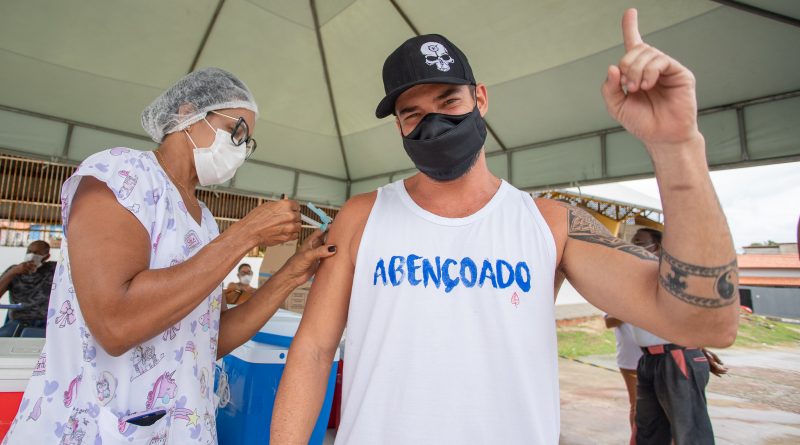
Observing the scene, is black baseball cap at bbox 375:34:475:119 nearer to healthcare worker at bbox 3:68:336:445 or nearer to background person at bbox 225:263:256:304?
healthcare worker at bbox 3:68:336:445

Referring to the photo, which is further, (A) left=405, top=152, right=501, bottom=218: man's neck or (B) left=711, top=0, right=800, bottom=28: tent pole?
(B) left=711, top=0, right=800, bottom=28: tent pole

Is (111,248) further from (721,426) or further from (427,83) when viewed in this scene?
(721,426)

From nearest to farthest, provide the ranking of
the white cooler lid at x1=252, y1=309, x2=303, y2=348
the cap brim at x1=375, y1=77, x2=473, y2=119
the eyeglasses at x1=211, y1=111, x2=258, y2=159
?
the cap brim at x1=375, y1=77, x2=473, y2=119 < the eyeglasses at x1=211, y1=111, x2=258, y2=159 < the white cooler lid at x1=252, y1=309, x2=303, y2=348

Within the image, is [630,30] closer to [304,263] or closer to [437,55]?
[437,55]

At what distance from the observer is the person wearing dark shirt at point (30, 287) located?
12.1 feet

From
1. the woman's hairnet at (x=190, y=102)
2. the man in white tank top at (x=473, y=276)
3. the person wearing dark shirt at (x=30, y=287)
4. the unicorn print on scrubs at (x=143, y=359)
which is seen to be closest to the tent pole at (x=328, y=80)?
the woman's hairnet at (x=190, y=102)

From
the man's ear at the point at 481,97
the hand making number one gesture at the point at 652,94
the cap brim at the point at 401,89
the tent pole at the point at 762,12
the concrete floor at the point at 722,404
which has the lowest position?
the concrete floor at the point at 722,404

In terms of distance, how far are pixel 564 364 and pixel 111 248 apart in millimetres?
8317

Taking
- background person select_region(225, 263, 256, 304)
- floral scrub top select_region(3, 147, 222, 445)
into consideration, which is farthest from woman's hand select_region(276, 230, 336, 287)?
background person select_region(225, 263, 256, 304)

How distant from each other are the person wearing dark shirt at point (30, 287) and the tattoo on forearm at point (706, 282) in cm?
491

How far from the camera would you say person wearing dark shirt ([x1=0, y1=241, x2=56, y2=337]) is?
12.1 ft

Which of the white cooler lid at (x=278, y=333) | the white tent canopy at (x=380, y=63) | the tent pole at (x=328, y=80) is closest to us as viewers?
the white cooler lid at (x=278, y=333)

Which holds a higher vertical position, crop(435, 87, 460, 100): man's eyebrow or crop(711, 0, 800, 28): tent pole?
crop(711, 0, 800, 28): tent pole

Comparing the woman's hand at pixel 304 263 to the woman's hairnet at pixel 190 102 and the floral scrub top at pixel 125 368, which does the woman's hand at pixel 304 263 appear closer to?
the floral scrub top at pixel 125 368
